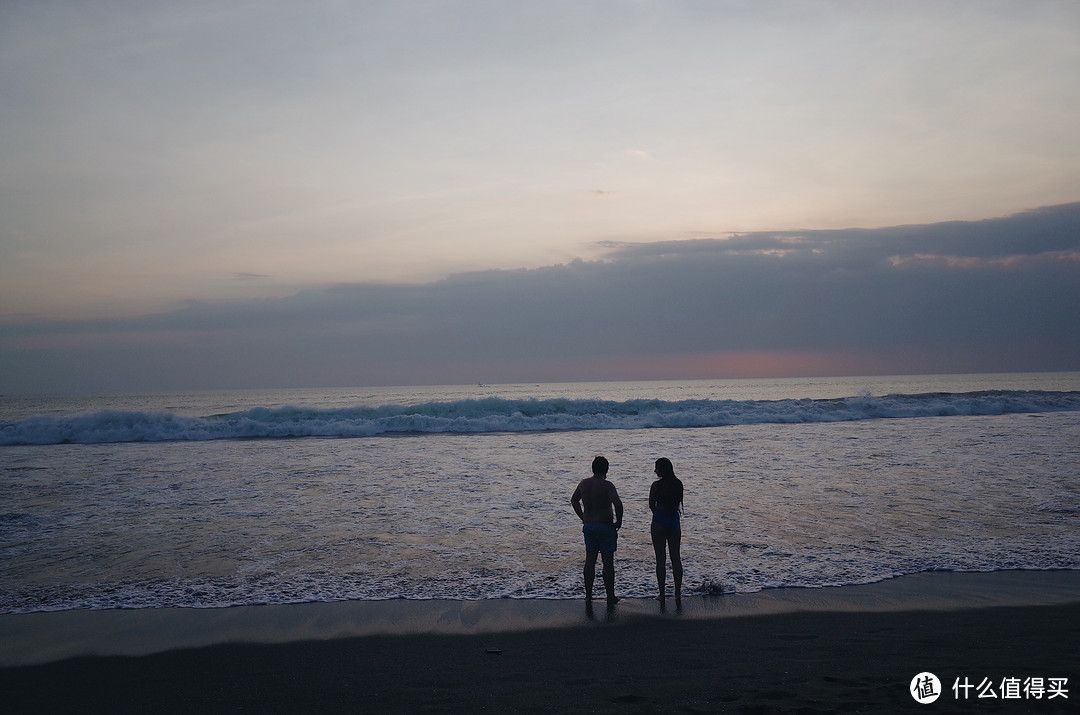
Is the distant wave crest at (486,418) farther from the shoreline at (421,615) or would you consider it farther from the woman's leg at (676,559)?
the woman's leg at (676,559)

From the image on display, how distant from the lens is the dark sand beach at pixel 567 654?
4.76m

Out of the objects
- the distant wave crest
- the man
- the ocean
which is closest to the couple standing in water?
the man

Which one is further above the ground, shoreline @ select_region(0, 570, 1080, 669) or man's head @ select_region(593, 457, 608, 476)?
man's head @ select_region(593, 457, 608, 476)

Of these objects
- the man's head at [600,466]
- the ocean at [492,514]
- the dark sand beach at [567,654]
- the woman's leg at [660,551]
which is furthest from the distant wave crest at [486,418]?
the dark sand beach at [567,654]

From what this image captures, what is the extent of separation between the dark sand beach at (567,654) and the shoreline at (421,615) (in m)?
0.03

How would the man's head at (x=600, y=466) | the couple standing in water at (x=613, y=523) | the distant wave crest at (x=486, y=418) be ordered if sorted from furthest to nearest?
the distant wave crest at (x=486, y=418), the man's head at (x=600, y=466), the couple standing in water at (x=613, y=523)

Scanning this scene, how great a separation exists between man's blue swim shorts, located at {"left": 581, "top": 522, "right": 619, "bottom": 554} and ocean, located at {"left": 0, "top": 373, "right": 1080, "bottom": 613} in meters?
0.82

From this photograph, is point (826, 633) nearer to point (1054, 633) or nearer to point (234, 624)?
point (1054, 633)

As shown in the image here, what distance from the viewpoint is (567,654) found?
18.7ft

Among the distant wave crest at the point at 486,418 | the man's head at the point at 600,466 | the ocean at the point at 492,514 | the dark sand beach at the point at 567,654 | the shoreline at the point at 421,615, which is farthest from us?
→ the distant wave crest at the point at 486,418

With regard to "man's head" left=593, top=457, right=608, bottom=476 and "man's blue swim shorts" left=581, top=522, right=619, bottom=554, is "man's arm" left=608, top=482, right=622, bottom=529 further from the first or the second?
"man's head" left=593, top=457, right=608, bottom=476

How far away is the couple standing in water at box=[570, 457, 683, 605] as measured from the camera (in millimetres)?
7191

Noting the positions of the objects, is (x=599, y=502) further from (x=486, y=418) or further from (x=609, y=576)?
(x=486, y=418)

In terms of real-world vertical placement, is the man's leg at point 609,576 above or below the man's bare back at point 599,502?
below
